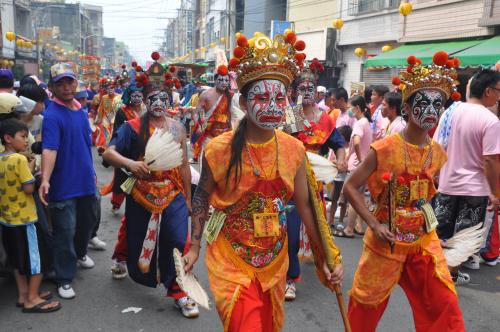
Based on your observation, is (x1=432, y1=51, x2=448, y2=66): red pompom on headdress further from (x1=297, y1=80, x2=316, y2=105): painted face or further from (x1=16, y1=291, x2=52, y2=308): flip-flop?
(x1=16, y1=291, x2=52, y2=308): flip-flop

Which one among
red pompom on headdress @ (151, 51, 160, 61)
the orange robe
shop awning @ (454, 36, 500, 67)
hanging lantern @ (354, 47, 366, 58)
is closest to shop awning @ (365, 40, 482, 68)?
shop awning @ (454, 36, 500, 67)

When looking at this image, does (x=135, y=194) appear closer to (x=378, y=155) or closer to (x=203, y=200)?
(x=203, y=200)

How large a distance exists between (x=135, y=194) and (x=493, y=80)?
134 inches

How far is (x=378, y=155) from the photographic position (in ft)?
10.5

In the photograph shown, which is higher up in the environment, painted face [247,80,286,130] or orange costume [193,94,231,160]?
painted face [247,80,286,130]

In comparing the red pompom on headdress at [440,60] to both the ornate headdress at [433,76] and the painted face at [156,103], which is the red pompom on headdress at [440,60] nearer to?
the ornate headdress at [433,76]

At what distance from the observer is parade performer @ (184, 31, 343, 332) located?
8.89ft

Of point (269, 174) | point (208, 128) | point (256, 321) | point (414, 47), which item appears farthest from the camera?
point (414, 47)

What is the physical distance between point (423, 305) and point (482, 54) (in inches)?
423

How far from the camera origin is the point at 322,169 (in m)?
4.30

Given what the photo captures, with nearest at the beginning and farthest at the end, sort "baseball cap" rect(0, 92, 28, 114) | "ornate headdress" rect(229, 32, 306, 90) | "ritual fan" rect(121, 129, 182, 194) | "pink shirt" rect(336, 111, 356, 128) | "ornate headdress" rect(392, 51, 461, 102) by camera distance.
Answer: "ornate headdress" rect(229, 32, 306, 90), "ornate headdress" rect(392, 51, 461, 102), "ritual fan" rect(121, 129, 182, 194), "baseball cap" rect(0, 92, 28, 114), "pink shirt" rect(336, 111, 356, 128)

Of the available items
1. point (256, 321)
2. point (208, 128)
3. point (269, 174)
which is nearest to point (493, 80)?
point (269, 174)

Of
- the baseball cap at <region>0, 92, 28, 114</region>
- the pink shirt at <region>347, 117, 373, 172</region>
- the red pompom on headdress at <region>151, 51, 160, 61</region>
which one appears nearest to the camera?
the baseball cap at <region>0, 92, 28, 114</region>

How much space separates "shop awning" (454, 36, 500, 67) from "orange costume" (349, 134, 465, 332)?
985 cm
